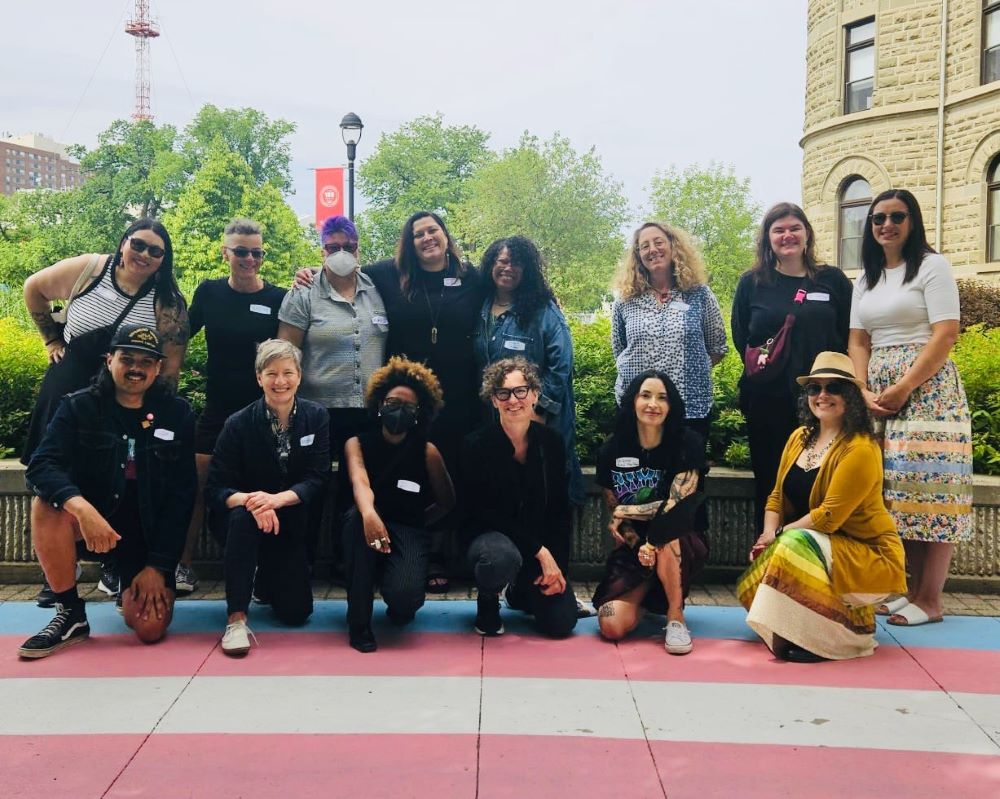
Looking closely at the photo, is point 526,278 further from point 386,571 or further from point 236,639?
point 236,639

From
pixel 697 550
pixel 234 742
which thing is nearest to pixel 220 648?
pixel 234 742

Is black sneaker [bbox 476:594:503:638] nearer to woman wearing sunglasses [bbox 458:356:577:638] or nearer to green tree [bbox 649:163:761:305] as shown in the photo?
woman wearing sunglasses [bbox 458:356:577:638]

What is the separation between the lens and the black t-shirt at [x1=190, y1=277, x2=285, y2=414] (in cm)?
545

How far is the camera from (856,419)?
4680 millimetres

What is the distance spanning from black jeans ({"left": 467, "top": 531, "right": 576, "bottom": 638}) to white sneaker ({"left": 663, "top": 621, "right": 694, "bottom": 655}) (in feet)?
1.60

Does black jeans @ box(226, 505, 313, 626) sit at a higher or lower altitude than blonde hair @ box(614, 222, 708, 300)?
lower

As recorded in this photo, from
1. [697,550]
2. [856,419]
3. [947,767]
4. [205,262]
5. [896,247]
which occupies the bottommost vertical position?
[947,767]

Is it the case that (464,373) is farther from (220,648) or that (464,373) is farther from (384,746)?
(384,746)

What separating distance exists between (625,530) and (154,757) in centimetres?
252

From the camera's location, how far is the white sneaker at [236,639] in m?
4.52

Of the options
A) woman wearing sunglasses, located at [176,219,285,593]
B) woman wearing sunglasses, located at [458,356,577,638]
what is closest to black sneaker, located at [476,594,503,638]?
woman wearing sunglasses, located at [458,356,577,638]

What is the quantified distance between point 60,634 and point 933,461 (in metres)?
4.46

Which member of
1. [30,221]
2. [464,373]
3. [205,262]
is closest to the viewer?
[464,373]

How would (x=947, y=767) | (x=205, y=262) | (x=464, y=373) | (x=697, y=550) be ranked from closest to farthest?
1. (x=947, y=767)
2. (x=697, y=550)
3. (x=464, y=373)
4. (x=205, y=262)
